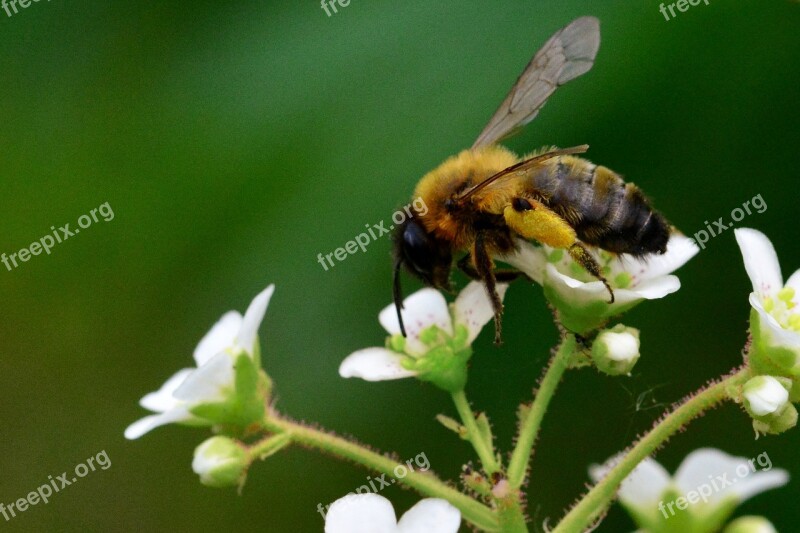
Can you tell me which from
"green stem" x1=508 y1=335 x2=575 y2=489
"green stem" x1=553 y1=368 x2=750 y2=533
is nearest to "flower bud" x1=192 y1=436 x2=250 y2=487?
"green stem" x1=508 y1=335 x2=575 y2=489

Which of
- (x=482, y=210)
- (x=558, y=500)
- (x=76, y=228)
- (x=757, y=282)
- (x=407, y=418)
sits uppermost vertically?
(x=76, y=228)

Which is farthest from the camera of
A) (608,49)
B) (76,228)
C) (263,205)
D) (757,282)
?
(76,228)

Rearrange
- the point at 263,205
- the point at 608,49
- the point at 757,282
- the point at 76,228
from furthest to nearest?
the point at 76,228, the point at 263,205, the point at 608,49, the point at 757,282

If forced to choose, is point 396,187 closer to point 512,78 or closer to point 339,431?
point 512,78

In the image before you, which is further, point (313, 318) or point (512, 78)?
point (313, 318)

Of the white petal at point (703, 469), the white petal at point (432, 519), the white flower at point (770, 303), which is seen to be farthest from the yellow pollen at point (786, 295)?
the white petal at point (432, 519)

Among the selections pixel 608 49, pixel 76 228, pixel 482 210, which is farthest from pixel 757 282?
pixel 76 228

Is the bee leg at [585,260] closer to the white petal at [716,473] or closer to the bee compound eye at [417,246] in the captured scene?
the bee compound eye at [417,246]

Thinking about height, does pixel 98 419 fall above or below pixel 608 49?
below
